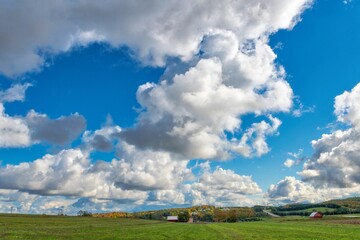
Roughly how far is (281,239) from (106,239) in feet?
80.7

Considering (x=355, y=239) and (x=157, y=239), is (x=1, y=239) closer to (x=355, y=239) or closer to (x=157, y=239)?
(x=157, y=239)

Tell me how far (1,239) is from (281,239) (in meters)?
37.1

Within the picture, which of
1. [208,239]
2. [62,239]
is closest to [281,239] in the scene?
[208,239]

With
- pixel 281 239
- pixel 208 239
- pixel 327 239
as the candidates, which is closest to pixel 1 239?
pixel 208 239

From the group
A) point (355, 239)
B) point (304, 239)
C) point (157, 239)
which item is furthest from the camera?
point (157, 239)

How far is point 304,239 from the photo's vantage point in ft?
159

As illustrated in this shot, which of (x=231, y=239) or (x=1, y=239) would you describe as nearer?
(x=1, y=239)

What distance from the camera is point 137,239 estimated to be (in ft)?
168

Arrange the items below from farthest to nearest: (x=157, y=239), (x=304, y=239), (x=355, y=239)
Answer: (x=157, y=239), (x=304, y=239), (x=355, y=239)

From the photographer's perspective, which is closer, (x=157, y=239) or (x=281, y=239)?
(x=281, y=239)

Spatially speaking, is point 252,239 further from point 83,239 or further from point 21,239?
point 21,239

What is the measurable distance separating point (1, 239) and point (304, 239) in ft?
131

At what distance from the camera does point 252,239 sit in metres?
50.1

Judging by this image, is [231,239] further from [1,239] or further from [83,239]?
[1,239]
